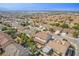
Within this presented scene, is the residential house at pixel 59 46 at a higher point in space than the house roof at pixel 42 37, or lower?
lower

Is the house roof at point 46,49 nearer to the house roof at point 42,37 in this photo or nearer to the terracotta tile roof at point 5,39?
the house roof at point 42,37

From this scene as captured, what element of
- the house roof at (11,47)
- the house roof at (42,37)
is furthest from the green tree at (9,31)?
the house roof at (42,37)

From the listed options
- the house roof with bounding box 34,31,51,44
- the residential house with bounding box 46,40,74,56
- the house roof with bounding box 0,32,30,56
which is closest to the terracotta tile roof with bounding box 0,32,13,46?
the house roof with bounding box 0,32,30,56

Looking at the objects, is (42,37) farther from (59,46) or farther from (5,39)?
(5,39)

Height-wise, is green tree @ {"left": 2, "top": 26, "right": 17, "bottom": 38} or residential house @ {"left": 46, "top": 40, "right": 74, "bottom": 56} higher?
green tree @ {"left": 2, "top": 26, "right": 17, "bottom": 38}

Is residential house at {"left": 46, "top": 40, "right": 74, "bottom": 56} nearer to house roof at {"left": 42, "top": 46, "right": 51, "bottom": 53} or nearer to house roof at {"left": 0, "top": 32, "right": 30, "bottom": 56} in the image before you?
house roof at {"left": 42, "top": 46, "right": 51, "bottom": 53}

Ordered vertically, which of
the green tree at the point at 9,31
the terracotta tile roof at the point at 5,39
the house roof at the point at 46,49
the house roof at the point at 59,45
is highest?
the green tree at the point at 9,31

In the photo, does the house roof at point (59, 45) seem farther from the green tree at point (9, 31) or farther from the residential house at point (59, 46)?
the green tree at point (9, 31)

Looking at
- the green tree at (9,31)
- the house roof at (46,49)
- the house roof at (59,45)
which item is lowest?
the house roof at (46,49)

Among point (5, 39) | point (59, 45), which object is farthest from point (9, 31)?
point (59, 45)

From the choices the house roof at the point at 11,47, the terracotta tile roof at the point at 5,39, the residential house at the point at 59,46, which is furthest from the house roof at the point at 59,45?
the terracotta tile roof at the point at 5,39
